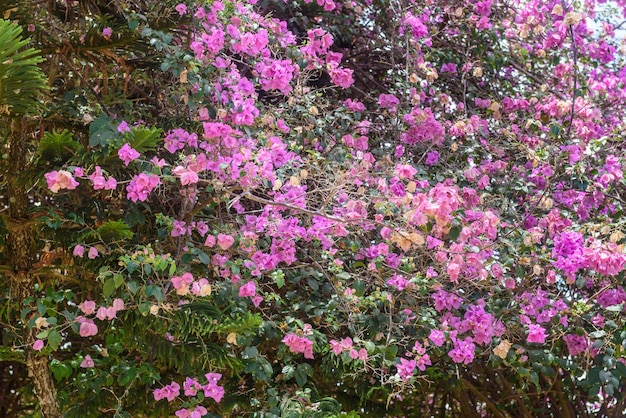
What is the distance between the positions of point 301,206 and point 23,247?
3.19 ft

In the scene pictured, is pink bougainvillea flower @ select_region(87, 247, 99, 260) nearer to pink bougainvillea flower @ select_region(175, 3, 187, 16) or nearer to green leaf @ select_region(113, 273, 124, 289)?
green leaf @ select_region(113, 273, 124, 289)

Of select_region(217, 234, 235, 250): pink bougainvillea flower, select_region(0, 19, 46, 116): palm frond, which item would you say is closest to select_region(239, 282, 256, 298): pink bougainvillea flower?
select_region(217, 234, 235, 250): pink bougainvillea flower

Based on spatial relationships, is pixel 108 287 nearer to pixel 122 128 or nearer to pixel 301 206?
Answer: pixel 122 128

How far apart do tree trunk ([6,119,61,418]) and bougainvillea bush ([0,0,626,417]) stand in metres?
0.01

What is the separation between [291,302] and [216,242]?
0.58 m

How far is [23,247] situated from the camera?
9.14 feet

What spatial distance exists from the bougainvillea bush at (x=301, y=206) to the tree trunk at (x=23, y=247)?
10 mm

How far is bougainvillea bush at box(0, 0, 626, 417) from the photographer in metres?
2.71

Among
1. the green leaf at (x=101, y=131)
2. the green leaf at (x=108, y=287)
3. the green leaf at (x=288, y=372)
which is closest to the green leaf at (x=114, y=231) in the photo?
the green leaf at (x=108, y=287)

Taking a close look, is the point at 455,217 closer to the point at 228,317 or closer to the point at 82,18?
the point at 228,317

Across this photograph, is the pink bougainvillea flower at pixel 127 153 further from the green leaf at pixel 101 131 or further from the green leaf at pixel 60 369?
the green leaf at pixel 60 369

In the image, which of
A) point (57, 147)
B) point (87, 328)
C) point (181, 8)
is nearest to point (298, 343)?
point (87, 328)

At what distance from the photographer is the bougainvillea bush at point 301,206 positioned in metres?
2.71

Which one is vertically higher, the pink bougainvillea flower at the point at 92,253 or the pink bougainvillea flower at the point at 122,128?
the pink bougainvillea flower at the point at 122,128
